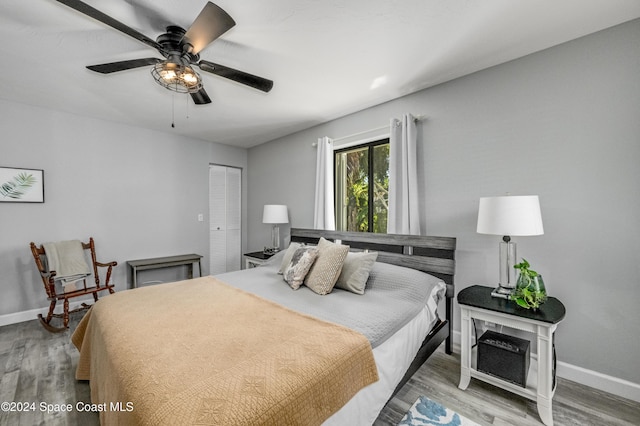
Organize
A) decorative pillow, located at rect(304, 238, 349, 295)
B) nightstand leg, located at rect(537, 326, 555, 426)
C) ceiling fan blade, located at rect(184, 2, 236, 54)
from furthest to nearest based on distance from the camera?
decorative pillow, located at rect(304, 238, 349, 295) → nightstand leg, located at rect(537, 326, 555, 426) → ceiling fan blade, located at rect(184, 2, 236, 54)

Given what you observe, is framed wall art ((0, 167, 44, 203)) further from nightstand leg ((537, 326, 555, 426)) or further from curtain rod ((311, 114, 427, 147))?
nightstand leg ((537, 326, 555, 426))

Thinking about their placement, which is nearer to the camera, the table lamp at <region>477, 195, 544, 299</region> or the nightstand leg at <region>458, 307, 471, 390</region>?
the table lamp at <region>477, 195, 544, 299</region>

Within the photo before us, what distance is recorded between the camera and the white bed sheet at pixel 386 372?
50.1 inches

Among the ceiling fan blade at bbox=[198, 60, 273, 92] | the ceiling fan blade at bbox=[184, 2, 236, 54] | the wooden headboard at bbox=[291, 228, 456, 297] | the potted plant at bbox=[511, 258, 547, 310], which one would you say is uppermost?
the ceiling fan blade at bbox=[184, 2, 236, 54]

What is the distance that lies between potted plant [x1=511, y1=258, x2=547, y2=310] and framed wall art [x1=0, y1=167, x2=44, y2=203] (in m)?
4.95

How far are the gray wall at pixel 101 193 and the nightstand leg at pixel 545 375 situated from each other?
446 centimetres

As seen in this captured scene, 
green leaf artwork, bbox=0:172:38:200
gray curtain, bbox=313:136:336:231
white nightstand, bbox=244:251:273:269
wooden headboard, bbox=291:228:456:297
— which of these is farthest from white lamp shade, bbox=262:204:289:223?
green leaf artwork, bbox=0:172:38:200

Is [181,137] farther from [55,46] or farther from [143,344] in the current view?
[143,344]

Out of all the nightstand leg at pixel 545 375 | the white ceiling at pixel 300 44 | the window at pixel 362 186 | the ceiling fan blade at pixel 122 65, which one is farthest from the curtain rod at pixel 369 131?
the ceiling fan blade at pixel 122 65

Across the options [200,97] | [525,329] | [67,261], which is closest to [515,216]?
[525,329]

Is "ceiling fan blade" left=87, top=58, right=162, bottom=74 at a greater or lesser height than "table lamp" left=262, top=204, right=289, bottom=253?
greater

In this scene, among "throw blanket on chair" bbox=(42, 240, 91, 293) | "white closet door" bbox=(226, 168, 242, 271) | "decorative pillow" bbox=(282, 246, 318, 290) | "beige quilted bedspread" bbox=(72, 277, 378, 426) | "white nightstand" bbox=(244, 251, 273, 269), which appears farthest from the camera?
"white closet door" bbox=(226, 168, 242, 271)

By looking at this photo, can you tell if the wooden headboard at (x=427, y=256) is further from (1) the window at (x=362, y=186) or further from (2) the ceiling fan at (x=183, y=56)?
(2) the ceiling fan at (x=183, y=56)

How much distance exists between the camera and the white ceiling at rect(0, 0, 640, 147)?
1.67m
